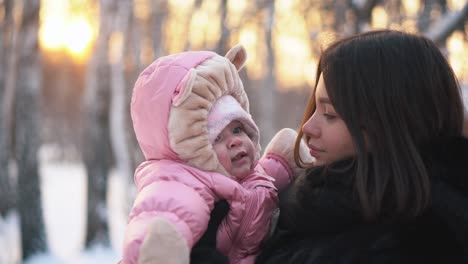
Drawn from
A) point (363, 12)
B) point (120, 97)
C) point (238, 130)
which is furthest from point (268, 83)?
point (238, 130)

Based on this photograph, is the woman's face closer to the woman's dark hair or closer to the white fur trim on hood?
the woman's dark hair

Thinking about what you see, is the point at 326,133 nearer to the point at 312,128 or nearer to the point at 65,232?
the point at 312,128

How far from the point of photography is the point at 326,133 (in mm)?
1684

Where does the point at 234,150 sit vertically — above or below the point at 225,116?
below

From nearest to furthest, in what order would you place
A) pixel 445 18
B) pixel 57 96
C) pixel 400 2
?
1. pixel 445 18
2. pixel 400 2
3. pixel 57 96

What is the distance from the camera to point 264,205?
1828 millimetres

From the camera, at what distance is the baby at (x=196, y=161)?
1640mm

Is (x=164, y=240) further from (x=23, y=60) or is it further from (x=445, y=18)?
(x=23, y=60)

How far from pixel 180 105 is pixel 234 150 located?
0.22 meters

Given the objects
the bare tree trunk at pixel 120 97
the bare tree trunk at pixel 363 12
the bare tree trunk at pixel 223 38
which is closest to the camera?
the bare tree trunk at pixel 363 12

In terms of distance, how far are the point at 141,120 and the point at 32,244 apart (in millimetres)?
7459

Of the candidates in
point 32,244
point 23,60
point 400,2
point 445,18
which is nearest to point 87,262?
point 32,244

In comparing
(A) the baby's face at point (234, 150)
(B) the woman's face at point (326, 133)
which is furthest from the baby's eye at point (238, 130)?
(B) the woman's face at point (326, 133)

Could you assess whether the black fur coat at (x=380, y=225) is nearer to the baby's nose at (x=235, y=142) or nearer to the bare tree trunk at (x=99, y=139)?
the baby's nose at (x=235, y=142)
